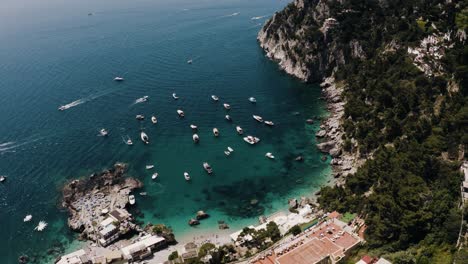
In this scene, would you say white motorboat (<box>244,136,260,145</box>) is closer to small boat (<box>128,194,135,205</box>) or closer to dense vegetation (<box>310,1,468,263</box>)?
dense vegetation (<box>310,1,468,263</box>)

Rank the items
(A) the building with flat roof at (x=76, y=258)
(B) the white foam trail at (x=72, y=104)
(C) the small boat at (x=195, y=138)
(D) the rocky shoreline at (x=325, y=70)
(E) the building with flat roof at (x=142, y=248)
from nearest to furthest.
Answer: (A) the building with flat roof at (x=76, y=258)
(E) the building with flat roof at (x=142, y=248)
(D) the rocky shoreline at (x=325, y=70)
(C) the small boat at (x=195, y=138)
(B) the white foam trail at (x=72, y=104)

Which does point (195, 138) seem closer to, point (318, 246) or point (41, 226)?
→ point (41, 226)

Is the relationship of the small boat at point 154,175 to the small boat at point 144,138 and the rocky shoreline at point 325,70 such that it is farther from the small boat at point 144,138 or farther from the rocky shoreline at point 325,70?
the rocky shoreline at point 325,70

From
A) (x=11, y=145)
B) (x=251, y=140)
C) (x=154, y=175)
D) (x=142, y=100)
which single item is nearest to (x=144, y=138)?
(x=154, y=175)

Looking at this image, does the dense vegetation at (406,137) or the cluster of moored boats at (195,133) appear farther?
the cluster of moored boats at (195,133)

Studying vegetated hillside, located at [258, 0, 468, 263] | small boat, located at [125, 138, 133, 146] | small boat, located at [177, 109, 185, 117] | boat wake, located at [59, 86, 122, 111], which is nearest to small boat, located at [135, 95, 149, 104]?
boat wake, located at [59, 86, 122, 111]

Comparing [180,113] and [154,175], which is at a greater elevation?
[180,113]

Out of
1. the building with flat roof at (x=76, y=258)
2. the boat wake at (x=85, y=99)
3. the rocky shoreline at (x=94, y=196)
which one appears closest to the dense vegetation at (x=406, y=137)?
the rocky shoreline at (x=94, y=196)
